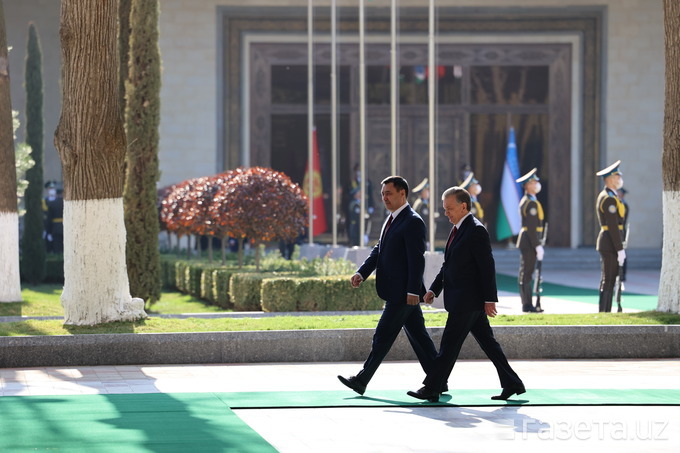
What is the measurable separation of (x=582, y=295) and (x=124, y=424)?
16.4 m

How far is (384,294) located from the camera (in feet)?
36.8

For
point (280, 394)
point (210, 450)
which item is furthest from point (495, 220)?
point (210, 450)

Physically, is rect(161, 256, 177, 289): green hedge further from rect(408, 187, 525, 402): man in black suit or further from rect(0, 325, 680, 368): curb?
rect(408, 187, 525, 402): man in black suit

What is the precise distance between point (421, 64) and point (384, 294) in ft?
83.1

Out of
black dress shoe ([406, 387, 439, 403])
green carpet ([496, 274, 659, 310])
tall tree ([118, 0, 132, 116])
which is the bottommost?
green carpet ([496, 274, 659, 310])

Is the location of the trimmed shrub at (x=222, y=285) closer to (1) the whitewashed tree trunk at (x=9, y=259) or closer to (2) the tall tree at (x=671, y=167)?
(1) the whitewashed tree trunk at (x=9, y=259)

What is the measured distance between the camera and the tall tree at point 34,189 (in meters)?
27.5

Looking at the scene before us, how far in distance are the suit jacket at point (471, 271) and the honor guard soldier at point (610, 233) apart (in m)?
8.55

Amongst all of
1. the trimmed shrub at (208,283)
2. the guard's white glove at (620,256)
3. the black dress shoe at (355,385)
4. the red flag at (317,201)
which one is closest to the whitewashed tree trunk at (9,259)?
the trimmed shrub at (208,283)

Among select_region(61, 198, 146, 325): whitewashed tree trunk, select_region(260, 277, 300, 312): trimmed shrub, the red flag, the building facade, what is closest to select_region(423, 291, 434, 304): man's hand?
select_region(61, 198, 146, 325): whitewashed tree trunk

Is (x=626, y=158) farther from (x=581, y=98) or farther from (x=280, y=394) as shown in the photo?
(x=280, y=394)

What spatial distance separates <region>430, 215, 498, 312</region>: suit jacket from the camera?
10.8 meters

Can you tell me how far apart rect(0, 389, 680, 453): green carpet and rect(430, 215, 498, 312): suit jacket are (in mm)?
844

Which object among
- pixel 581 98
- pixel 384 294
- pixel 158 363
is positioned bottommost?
pixel 158 363
